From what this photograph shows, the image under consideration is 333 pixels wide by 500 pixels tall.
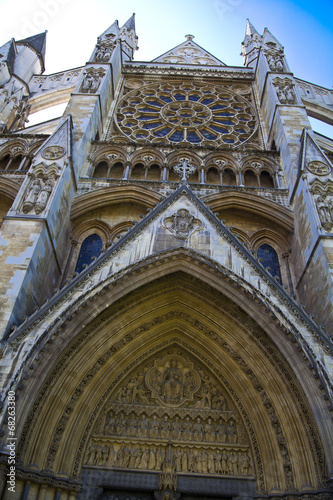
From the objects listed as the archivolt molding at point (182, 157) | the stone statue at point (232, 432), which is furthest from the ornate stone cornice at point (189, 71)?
the stone statue at point (232, 432)

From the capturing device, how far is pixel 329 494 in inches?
251

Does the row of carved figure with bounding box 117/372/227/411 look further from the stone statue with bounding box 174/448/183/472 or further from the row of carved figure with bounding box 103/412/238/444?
the stone statue with bounding box 174/448/183/472

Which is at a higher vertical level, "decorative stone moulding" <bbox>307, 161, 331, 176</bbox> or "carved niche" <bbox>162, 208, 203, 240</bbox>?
"decorative stone moulding" <bbox>307, 161, 331, 176</bbox>

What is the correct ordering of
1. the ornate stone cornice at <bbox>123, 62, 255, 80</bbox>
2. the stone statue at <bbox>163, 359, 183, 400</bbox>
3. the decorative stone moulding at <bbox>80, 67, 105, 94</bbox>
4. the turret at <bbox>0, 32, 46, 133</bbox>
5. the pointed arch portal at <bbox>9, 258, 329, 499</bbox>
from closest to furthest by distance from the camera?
the pointed arch portal at <bbox>9, 258, 329, 499</bbox> < the stone statue at <bbox>163, 359, 183, 400</bbox> < the decorative stone moulding at <bbox>80, 67, 105, 94</bbox> < the turret at <bbox>0, 32, 46, 133</bbox> < the ornate stone cornice at <bbox>123, 62, 255, 80</bbox>

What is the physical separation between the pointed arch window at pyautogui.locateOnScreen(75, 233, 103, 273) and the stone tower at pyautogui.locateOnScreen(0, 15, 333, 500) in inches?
2.1

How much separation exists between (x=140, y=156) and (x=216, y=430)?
837cm

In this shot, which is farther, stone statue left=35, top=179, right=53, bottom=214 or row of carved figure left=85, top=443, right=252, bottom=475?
stone statue left=35, top=179, right=53, bottom=214

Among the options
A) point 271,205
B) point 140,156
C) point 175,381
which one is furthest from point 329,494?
point 140,156

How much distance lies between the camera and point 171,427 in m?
8.18

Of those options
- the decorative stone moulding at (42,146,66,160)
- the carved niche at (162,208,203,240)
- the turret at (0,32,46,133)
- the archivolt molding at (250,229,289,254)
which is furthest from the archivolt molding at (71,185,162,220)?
the turret at (0,32,46,133)

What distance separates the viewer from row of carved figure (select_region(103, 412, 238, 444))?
26.3ft

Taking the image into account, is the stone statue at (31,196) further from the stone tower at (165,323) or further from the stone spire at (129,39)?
the stone spire at (129,39)

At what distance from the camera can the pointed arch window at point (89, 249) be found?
1088 cm

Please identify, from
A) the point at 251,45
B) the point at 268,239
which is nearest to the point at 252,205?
the point at 268,239
